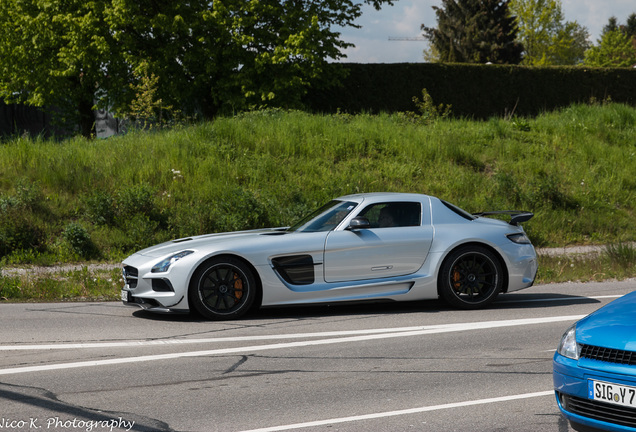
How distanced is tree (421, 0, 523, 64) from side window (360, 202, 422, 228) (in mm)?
54086

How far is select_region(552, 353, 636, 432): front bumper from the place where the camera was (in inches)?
160

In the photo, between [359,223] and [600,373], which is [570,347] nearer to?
[600,373]

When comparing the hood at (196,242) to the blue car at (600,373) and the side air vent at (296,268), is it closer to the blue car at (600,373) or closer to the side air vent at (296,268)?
the side air vent at (296,268)

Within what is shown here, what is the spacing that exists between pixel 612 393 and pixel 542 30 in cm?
6239

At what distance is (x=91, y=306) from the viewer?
9.86 meters

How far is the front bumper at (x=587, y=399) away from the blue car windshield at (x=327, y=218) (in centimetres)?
488

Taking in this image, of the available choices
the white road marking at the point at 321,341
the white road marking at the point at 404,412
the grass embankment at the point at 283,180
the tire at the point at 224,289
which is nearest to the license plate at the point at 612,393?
the white road marking at the point at 404,412

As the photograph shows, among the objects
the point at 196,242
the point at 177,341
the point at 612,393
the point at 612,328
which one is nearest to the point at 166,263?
the point at 196,242

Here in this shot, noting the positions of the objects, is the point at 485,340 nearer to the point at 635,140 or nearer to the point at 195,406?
the point at 195,406

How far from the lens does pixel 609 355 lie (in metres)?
4.22

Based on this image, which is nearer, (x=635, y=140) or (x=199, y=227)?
(x=199, y=227)

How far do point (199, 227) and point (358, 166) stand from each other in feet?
18.1

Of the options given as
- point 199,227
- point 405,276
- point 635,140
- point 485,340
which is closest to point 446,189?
point 199,227

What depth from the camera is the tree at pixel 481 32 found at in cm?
6147
